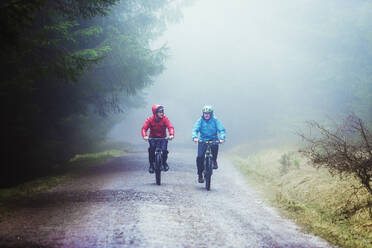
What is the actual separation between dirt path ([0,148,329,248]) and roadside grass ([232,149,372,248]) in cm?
45

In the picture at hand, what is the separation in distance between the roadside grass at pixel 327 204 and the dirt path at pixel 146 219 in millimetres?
447

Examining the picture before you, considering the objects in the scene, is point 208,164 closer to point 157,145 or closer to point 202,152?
point 202,152

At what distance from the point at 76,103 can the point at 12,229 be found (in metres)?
9.28

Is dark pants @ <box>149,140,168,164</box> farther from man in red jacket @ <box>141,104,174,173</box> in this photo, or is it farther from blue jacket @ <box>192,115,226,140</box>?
blue jacket @ <box>192,115,226,140</box>

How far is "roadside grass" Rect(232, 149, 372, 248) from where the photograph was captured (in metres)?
6.83

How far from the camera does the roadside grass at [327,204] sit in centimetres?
683

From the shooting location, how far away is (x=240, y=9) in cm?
6506

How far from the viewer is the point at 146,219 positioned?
688 cm

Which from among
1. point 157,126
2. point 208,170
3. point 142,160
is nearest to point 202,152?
point 208,170

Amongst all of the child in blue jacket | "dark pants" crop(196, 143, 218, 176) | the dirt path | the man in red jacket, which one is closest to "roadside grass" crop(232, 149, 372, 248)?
the dirt path

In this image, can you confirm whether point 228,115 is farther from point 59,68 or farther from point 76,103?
point 59,68

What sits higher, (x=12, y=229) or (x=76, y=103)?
(x=76, y=103)

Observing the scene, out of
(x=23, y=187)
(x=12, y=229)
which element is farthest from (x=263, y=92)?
(x=12, y=229)

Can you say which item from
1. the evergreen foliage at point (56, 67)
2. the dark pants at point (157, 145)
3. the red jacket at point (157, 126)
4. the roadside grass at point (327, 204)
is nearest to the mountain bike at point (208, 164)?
the dark pants at point (157, 145)
